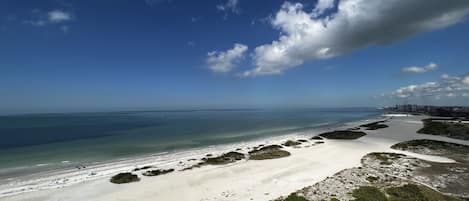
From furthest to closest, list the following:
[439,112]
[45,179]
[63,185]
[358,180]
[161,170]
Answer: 1. [439,112]
2. [161,170]
3. [45,179]
4. [63,185]
5. [358,180]

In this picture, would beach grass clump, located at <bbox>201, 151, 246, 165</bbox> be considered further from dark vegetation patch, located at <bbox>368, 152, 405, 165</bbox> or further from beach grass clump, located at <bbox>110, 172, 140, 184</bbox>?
dark vegetation patch, located at <bbox>368, 152, 405, 165</bbox>

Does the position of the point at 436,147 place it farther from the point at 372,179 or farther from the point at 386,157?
the point at 372,179

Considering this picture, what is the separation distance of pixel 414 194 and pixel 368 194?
2493 mm

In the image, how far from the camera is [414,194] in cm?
1225

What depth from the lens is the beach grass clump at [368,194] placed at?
1193 centimetres

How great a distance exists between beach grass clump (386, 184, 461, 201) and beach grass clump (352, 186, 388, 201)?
462 mm

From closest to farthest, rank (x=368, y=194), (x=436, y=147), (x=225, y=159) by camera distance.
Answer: (x=368, y=194) < (x=225, y=159) < (x=436, y=147)

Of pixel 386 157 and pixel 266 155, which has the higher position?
pixel 386 157

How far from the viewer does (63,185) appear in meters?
16.2

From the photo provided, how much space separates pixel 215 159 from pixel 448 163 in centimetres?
2197

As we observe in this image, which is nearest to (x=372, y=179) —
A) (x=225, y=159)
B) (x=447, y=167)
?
(x=447, y=167)

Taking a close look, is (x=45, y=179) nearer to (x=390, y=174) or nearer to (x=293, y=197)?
(x=293, y=197)

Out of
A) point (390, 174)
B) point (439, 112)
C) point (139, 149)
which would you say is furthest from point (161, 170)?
point (439, 112)

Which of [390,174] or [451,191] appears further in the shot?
[390,174]
